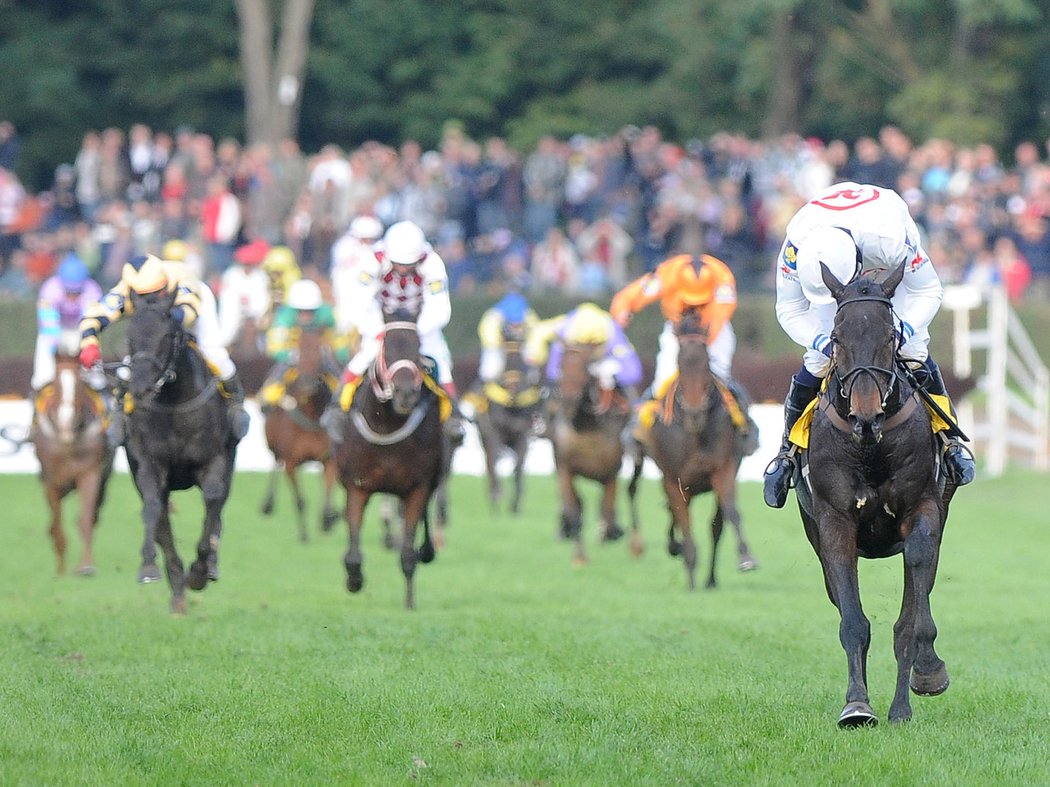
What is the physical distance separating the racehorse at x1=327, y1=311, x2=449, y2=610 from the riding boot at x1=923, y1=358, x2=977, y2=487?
3661mm

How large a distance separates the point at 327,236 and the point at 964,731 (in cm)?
1763

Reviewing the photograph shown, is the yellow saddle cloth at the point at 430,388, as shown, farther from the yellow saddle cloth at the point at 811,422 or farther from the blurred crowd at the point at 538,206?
Answer: the blurred crowd at the point at 538,206

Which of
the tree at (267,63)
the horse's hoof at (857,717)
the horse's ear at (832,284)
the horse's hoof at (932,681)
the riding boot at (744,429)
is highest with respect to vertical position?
the tree at (267,63)

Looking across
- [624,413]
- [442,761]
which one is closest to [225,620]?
[442,761]

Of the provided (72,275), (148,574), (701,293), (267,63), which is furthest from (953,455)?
(267,63)

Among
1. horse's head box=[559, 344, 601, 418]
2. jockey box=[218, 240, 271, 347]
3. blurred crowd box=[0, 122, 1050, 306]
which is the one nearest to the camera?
horse's head box=[559, 344, 601, 418]

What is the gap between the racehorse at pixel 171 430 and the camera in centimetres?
1101

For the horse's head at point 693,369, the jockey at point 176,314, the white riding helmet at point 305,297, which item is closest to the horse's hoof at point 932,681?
the jockey at point 176,314

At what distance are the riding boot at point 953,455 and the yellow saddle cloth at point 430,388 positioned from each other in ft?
13.3

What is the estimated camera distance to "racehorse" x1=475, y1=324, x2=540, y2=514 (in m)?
19.3

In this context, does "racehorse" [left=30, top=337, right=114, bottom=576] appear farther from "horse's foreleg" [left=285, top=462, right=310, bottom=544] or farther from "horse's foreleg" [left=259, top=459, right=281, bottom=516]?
"horse's foreleg" [left=259, top=459, right=281, bottom=516]

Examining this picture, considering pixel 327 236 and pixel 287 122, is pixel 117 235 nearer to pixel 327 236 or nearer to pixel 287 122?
pixel 327 236

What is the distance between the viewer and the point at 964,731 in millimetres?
7516

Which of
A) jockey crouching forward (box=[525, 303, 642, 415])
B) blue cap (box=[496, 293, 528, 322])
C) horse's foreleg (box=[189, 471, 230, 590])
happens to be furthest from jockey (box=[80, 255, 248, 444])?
blue cap (box=[496, 293, 528, 322])
